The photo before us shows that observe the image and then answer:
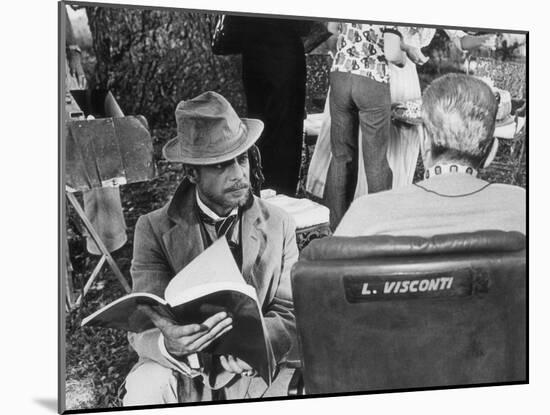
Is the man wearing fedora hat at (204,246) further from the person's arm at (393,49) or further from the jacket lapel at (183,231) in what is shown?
the person's arm at (393,49)

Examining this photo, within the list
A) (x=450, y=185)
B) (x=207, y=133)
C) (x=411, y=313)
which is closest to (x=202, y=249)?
(x=207, y=133)

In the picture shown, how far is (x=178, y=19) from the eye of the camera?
15.6ft

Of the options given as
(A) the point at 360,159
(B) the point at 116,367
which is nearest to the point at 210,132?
(A) the point at 360,159

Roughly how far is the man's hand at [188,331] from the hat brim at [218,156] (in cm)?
77

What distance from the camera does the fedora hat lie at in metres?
4.74

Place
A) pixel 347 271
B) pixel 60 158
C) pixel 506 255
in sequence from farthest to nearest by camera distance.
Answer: pixel 506 255 < pixel 347 271 < pixel 60 158

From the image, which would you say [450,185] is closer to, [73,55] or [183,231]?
[183,231]

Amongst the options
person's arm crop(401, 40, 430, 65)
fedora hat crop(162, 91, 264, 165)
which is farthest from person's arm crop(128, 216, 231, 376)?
person's arm crop(401, 40, 430, 65)

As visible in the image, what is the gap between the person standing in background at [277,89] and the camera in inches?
192

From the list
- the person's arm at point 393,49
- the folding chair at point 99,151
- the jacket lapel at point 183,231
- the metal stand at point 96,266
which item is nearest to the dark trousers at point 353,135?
the person's arm at point 393,49

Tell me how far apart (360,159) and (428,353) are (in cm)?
114

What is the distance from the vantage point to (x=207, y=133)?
4.78m

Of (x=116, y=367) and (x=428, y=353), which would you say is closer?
(x=116, y=367)

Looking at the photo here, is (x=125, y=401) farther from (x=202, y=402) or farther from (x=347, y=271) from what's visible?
(x=347, y=271)
